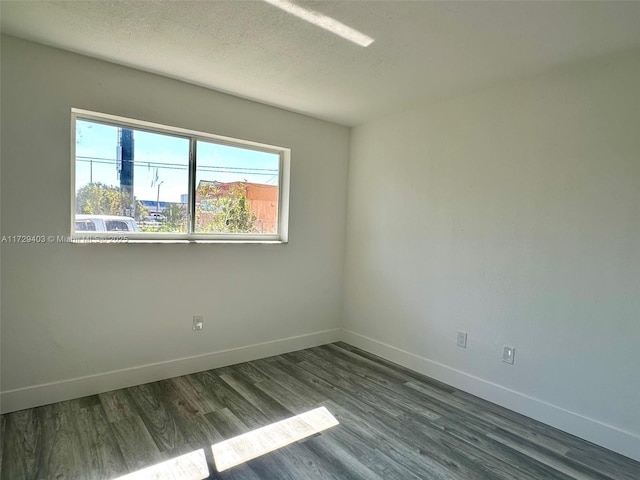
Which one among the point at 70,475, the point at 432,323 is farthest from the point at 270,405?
the point at 432,323

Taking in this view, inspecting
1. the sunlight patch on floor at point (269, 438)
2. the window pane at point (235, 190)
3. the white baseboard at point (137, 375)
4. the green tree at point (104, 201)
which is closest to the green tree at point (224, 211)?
the window pane at point (235, 190)

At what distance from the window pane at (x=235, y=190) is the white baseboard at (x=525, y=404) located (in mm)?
1749

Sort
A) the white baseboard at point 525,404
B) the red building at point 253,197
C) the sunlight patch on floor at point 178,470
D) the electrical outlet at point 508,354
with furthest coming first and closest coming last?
the red building at point 253,197, the electrical outlet at point 508,354, the white baseboard at point 525,404, the sunlight patch on floor at point 178,470

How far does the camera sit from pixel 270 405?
257 cm

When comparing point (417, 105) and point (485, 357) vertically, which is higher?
point (417, 105)

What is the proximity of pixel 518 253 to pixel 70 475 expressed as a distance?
3.01 meters

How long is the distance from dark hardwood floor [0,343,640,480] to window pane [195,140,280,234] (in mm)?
1342

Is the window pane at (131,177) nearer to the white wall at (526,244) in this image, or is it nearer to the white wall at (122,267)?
the white wall at (122,267)

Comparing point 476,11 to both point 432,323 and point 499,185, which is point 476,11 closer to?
point 499,185

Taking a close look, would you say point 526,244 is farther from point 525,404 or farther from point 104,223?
point 104,223

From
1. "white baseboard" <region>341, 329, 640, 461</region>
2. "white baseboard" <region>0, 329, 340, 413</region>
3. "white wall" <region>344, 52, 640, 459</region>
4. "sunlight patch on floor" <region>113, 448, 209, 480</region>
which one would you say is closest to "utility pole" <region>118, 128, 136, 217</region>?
"white baseboard" <region>0, 329, 340, 413</region>

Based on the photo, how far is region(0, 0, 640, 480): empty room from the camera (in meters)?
1.98

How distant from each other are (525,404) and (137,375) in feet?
9.42

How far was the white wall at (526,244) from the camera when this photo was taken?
2191 mm
